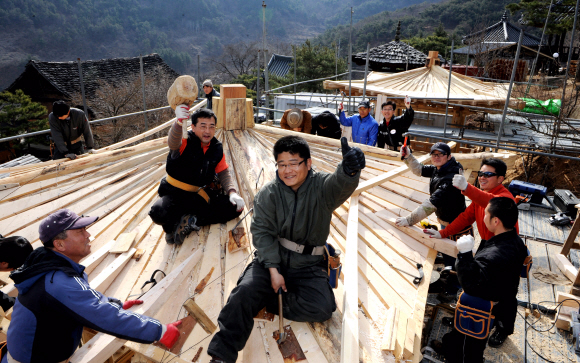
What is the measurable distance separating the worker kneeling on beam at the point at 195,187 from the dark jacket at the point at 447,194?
1928 mm

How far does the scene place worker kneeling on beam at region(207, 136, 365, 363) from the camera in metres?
2.23

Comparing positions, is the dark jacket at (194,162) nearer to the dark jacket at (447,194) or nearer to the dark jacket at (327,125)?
the dark jacket at (447,194)

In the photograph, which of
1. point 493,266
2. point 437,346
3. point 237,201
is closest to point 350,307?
point 493,266

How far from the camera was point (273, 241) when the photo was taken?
2383mm

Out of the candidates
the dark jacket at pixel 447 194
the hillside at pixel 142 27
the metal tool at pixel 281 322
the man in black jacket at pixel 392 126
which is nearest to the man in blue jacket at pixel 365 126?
the man in black jacket at pixel 392 126

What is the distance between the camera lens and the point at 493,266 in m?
2.44

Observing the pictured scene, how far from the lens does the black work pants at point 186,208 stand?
10.1ft

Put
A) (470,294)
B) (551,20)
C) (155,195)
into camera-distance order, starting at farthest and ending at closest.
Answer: (551,20) < (155,195) < (470,294)

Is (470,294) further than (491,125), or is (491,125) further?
(491,125)

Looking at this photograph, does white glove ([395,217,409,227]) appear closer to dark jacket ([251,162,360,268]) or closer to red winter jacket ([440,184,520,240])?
red winter jacket ([440,184,520,240])

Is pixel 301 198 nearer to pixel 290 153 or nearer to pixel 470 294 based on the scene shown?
pixel 290 153

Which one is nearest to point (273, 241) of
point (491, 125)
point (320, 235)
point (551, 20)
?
point (320, 235)

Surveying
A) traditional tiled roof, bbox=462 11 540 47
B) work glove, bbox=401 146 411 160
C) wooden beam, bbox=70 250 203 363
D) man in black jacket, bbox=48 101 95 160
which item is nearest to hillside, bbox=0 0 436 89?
traditional tiled roof, bbox=462 11 540 47

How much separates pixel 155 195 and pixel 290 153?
2203 mm
